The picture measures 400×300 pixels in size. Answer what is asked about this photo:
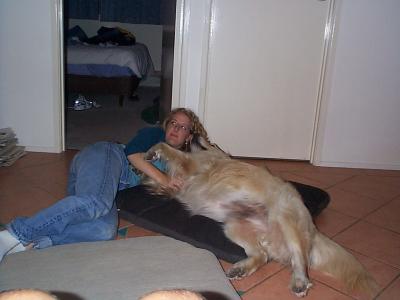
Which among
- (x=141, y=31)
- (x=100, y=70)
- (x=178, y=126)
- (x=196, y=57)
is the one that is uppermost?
(x=141, y=31)

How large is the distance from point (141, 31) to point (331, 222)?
7485 millimetres

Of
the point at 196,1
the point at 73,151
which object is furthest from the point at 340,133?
the point at 73,151

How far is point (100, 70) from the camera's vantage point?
244 inches

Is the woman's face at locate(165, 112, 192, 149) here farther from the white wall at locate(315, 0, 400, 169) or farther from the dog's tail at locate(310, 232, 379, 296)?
the white wall at locate(315, 0, 400, 169)

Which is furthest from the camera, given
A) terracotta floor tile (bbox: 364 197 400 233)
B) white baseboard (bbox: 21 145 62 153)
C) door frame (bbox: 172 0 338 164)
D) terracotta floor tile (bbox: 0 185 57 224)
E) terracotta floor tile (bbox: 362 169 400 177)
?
terracotta floor tile (bbox: 362 169 400 177)

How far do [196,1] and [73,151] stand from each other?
1799 millimetres

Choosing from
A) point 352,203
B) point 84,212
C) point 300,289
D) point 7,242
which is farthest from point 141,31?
point 300,289

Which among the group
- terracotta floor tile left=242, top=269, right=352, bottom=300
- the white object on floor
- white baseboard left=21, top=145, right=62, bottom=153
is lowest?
terracotta floor tile left=242, top=269, right=352, bottom=300

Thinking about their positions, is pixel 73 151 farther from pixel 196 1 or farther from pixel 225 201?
pixel 225 201

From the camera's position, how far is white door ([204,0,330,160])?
342 centimetres

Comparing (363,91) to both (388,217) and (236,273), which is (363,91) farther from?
(236,273)

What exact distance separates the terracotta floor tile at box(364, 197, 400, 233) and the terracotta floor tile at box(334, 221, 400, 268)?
84 millimetres

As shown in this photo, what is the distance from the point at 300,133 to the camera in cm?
378

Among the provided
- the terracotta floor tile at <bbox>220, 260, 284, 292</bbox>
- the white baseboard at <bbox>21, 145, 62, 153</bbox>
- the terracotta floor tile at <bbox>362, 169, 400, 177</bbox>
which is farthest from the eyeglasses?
the terracotta floor tile at <bbox>362, 169, 400, 177</bbox>
